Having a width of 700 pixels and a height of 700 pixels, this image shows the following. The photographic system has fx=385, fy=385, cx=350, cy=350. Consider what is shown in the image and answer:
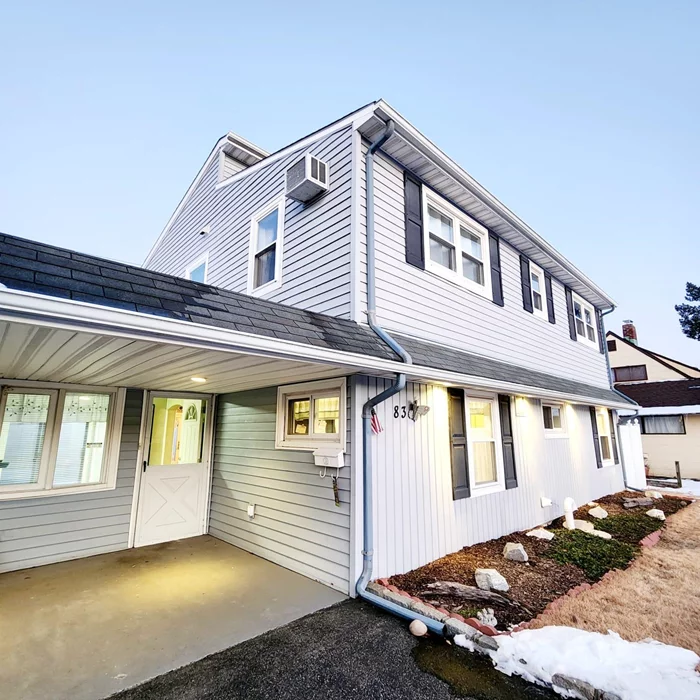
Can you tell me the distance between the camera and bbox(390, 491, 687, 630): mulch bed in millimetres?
3277

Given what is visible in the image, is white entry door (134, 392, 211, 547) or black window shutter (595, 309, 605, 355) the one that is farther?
black window shutter (595, 309, 605, 355)

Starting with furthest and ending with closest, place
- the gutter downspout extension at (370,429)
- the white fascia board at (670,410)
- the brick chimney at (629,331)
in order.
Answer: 1. the brick chimney at (629,331)
2. the white fascia board at (670,410)
3. the gutter downspout extension at (370,429)

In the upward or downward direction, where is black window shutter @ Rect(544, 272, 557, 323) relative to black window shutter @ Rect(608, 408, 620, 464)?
upward

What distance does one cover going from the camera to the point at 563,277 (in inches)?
344

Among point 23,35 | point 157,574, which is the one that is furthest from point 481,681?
point 23,35

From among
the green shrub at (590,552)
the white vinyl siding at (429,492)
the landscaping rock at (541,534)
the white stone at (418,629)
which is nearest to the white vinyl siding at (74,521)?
the white vinyl siding at (429,492)

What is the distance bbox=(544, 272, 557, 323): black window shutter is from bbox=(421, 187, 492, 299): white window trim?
2.68 meters

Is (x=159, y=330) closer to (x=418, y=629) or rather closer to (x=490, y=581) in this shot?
(x=418, y=629)

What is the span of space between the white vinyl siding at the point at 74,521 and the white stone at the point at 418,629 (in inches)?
157

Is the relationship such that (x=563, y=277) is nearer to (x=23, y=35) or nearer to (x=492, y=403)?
(x=492, y=403)

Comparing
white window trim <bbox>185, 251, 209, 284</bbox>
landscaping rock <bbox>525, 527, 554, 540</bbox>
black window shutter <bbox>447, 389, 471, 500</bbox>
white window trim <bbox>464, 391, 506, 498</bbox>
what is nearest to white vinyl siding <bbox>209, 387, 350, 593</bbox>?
black window shutter <bbox>447, 389, 471, 500</bbox>

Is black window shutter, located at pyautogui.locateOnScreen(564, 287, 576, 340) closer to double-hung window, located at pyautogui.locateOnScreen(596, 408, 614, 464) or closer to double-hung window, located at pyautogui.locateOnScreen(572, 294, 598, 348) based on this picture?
double-hung window, located at pyautogui.locateOnScreen(572, 294, 598, 348)

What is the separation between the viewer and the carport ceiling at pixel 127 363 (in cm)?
267

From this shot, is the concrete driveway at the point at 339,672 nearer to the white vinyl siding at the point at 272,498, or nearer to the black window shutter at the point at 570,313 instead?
the white vinyl siding at the point at 272,498
